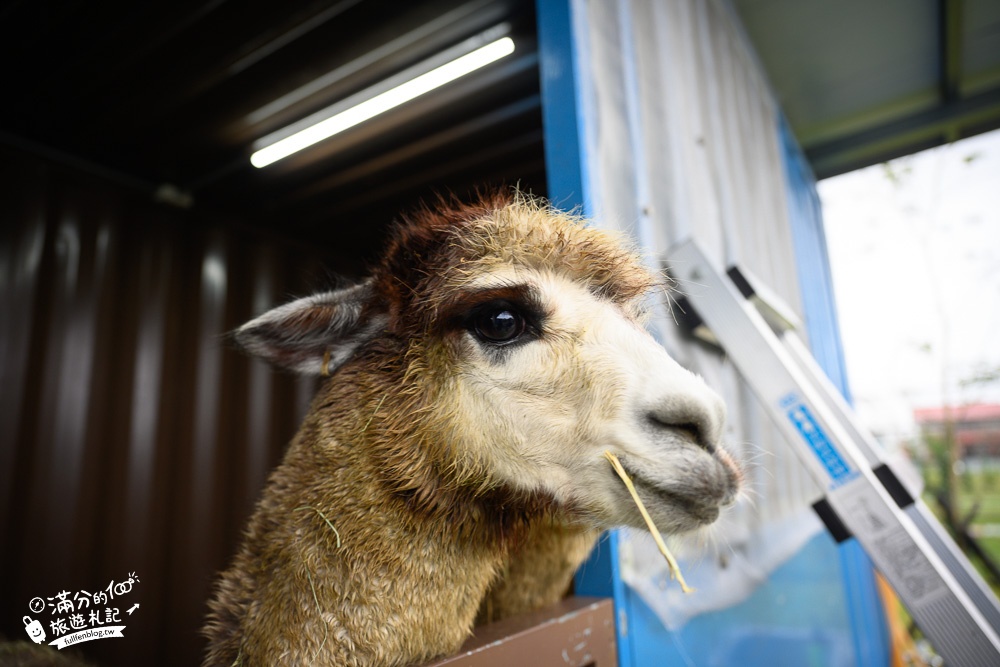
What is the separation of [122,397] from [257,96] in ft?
7.78

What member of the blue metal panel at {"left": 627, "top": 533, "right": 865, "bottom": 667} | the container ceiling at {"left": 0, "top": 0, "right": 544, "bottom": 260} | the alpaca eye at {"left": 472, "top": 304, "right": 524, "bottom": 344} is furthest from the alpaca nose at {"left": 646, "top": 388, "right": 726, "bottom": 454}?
the container ceiling at {"left": 0, "top": 0, "right": 544, "bottom": 260}

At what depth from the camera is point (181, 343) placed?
4.39 m

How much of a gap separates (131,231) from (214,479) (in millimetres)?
2059

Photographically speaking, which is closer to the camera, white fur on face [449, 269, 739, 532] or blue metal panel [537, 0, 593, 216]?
white fur on face [449, 269, 739, 532]

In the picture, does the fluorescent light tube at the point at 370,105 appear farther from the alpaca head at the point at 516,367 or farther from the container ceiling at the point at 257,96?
the alpaca head at the point at 516,367

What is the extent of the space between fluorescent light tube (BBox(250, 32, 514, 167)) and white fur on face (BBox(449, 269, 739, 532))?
2.27 metres

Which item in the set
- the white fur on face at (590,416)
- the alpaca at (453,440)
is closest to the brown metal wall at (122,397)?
the alpaca at (453,440)

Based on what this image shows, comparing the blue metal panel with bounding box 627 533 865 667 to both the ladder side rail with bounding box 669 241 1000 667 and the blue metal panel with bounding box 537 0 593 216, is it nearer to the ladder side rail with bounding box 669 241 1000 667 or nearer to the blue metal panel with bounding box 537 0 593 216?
the ladder side rail with bounding box 669 241 1000 667

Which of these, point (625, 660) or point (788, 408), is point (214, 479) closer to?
point (625, 660)

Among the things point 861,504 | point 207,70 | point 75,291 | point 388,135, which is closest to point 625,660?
point 861,504

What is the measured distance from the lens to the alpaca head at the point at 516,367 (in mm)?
1120

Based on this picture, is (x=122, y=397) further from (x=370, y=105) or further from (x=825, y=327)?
(x=825, y=327)

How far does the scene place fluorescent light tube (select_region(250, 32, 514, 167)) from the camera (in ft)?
10.2

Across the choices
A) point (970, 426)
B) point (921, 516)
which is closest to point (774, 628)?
point (921, 516)
